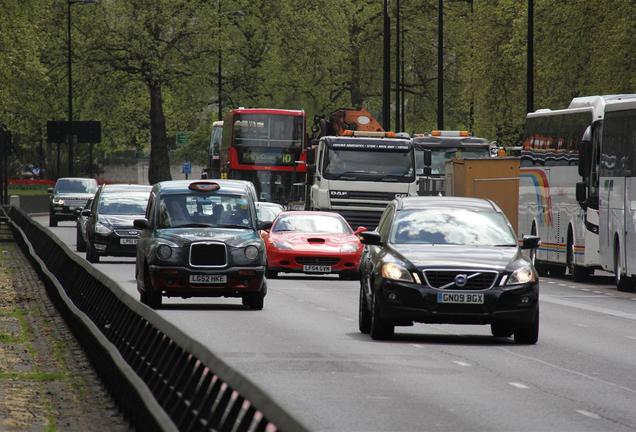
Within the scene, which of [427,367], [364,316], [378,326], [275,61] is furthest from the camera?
[275,61]

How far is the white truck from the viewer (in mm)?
46438

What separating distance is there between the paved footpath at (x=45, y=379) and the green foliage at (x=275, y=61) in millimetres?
36355

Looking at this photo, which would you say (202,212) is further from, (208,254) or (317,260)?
(317,260)

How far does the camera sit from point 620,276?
3309 centimetres

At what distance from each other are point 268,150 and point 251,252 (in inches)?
1531

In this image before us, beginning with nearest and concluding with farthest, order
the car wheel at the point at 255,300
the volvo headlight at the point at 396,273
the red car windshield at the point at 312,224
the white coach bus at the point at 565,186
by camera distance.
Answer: the volvo headlight at the point at 396,273 → the car wheel at the point at 255,300 → the white coach bus at the point at 565,186 → the red car windshield at the point at 312,224

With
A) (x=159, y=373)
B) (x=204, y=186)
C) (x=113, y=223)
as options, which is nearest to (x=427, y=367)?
(x=159, y=373)

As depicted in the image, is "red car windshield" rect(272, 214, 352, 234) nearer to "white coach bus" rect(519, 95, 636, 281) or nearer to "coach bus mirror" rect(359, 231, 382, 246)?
"white coach bus" rect(519, 95, 636, 281)

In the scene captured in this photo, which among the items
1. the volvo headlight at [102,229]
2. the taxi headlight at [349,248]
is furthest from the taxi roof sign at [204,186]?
the volvo headlight at [102,229]

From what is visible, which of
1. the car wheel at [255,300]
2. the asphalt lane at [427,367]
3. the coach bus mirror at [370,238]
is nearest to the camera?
the asphalt lane at [427,367]

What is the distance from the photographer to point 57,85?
84312 mm

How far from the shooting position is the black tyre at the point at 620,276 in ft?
108

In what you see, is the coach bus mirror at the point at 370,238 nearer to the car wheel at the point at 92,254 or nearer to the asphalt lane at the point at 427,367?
the asphalt lane at the point at 427,367

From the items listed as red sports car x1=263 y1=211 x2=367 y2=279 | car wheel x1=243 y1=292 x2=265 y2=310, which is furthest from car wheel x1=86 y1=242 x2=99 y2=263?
car wheel x1=243 y1=292 x2=265 y2=310
